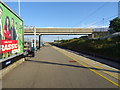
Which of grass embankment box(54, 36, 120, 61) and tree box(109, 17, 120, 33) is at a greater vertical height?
tree box(109, 17, 120, 33)

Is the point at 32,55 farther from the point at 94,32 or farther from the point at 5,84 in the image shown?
the point at 94,32

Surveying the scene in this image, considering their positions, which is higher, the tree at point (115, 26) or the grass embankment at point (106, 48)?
the tree at point (115, 26)

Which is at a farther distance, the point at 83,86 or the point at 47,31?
the point at 47,31

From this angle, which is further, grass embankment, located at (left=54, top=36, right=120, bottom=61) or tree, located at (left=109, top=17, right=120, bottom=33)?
tree, located at (left=109, top=17, right=120, bottom=33)

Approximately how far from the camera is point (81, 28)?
73.2m

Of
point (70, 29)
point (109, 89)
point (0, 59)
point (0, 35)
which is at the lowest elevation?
point (109, 89)

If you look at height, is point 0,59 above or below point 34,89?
above

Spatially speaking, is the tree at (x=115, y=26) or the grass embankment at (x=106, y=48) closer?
the grass embankment at (x=106, y=48)

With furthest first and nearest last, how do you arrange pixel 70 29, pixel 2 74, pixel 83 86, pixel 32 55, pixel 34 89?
pixel 70 29 → pixel 32 55 → pixel 2 74 → pixel 83 86 → pixel 34 89

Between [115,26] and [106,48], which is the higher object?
[115,26]

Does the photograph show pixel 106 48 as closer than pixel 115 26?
Yes

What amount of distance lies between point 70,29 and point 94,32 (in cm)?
976

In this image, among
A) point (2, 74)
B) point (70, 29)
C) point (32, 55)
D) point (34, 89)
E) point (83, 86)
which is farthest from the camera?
point (70, 29)

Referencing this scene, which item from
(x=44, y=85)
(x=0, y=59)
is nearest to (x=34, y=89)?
(x=44, y=85)
